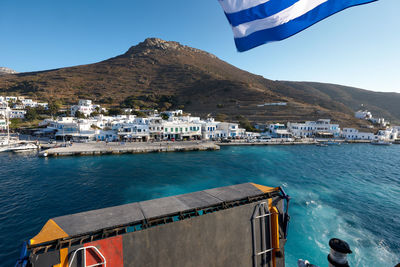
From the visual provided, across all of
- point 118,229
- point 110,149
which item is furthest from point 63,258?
point 110,149

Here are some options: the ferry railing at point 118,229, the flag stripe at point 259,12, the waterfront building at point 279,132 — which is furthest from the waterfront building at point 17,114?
the waterfront building at point 279,132

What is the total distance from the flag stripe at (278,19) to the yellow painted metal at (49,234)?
7.19 meters

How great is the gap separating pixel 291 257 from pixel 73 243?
37.3ft

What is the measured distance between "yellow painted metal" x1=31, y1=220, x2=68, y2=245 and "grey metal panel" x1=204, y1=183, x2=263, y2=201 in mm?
4531

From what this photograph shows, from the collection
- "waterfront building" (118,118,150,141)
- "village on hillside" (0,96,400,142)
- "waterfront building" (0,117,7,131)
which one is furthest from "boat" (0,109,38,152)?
"waterfront building" (118,118,150,141)

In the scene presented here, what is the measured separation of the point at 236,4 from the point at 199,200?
635cm

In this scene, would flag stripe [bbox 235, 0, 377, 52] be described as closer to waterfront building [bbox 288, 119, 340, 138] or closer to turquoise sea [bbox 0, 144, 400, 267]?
turquoise sea [bbox 0, 144, 400, 267]

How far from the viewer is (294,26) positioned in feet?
14.7

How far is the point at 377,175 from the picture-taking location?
80.0 ft

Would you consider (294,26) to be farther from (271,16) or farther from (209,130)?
(209,130)

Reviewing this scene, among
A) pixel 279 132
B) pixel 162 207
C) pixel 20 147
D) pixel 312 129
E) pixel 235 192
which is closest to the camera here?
pixel 162 207

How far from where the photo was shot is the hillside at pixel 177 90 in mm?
75875

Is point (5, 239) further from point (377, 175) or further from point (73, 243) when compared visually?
point (377, 175)

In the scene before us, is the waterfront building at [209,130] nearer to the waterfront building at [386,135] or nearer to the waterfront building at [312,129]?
the waterfront building at [312,129]
